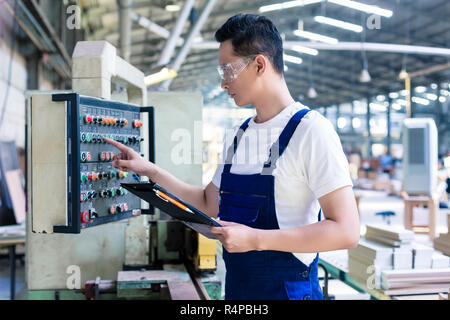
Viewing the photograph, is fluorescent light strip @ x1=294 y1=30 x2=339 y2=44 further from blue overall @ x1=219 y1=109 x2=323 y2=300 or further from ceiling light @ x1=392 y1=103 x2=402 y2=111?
ceiling light @ x1=392 y1=103 x2=402 y2=111

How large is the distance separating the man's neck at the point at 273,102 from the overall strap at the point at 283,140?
0.08m

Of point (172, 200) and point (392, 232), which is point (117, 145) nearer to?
point (172, 200)

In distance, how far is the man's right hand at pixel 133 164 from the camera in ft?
5.31

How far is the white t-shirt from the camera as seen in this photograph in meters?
1.09

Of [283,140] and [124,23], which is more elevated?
[124,23]

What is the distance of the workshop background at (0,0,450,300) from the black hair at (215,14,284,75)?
0.19 meters

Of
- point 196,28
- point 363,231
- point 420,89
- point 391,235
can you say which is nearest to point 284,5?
point 196,28

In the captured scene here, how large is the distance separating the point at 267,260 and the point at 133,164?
0.65m

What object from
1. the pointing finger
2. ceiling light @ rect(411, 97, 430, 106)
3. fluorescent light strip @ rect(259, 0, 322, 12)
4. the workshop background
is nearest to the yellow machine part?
the workshop background

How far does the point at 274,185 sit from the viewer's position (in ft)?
3.87

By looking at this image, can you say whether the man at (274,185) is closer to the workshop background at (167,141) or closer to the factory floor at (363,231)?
the workshop background at (167,141)
